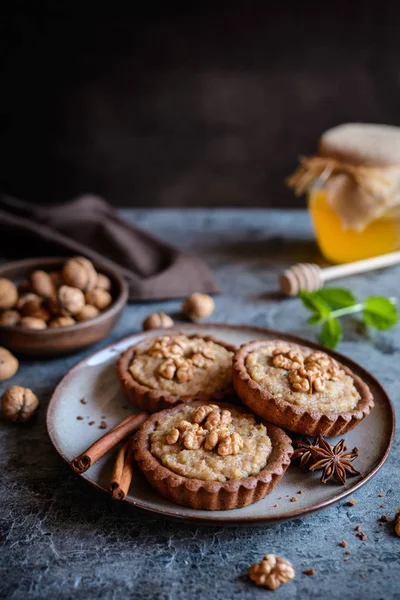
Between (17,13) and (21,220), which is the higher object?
(17,13)

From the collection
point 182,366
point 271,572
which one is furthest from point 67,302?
point 271,572

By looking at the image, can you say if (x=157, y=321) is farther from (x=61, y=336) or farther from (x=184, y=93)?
(x=184, y=93)

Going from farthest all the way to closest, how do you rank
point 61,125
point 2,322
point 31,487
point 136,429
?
1. point 61,125
2. point 2,322
3. point 136,429
4. point 31,487

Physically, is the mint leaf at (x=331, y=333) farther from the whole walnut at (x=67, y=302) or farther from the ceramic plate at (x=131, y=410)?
the whole walnut at (x=67, y=302)

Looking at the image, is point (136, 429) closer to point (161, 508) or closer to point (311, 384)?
point (161, 508)

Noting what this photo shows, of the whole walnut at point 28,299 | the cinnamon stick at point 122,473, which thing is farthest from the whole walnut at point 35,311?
the cinnamon stick at point 122,473

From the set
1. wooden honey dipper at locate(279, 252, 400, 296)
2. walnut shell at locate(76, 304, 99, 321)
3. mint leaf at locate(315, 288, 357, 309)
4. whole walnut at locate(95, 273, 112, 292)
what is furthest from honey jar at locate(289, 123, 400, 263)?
walnut shell at locate(76, 304, 99, 321)

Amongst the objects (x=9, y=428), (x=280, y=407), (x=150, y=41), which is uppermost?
(x=150, y=41)

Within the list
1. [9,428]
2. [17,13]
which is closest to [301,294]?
[9,428]
